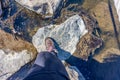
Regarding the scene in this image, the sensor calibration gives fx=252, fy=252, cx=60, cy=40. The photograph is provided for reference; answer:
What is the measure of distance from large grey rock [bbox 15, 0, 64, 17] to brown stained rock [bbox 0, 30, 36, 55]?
1.41 feet

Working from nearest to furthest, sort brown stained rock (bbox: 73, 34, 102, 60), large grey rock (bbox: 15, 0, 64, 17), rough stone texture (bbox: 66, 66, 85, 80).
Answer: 1. rough stone texture (bbox: 66, 66, 85, 80)
2. brown stained rock (bbox: 73, 34, 102, 60)
3. large grey rock (bbox: 15, 0, 64, 17)

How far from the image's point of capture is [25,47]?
8.96 ft

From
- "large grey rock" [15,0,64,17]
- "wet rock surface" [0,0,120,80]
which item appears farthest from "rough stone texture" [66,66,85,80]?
"large grey rock" [15,0,64,17]

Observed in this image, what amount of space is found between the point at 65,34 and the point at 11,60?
655 millimetres

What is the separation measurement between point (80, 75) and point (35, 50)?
1.81ft

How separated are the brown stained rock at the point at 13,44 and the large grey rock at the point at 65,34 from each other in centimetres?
7

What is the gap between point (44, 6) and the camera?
2969 mm

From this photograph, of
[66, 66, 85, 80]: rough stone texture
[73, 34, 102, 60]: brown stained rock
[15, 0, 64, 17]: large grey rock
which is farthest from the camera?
[15, 0, 64, 17]: large grey rock

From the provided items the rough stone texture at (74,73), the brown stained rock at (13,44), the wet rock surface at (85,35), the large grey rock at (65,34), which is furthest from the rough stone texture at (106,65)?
the brown stained rock at (13,44)

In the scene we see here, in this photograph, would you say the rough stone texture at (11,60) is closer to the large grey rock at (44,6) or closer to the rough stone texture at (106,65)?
the large grey rock at (44,6)

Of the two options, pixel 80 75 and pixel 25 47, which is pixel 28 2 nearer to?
pixel 25 47

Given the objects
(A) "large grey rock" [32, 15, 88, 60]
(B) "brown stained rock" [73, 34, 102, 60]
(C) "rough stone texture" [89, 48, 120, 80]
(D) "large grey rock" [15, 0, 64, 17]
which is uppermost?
(D) "large grey rock" [15, 0, 64, 17]

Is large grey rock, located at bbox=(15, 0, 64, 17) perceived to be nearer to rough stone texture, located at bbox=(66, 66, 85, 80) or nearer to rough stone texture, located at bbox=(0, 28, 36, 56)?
rough stone texture, located at bbox=(0, 28, 36, 56)

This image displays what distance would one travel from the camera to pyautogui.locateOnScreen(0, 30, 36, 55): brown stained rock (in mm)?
2727
